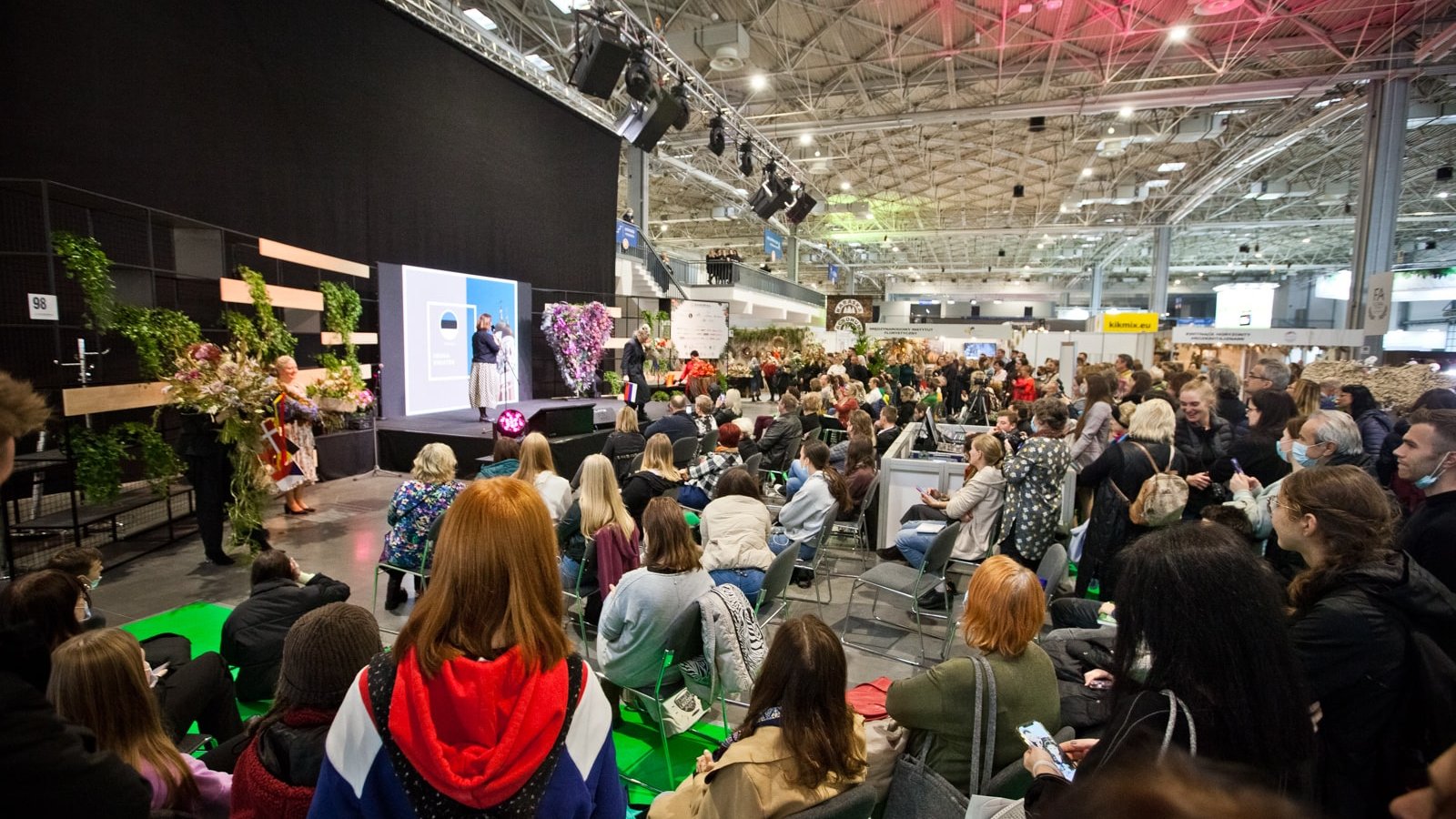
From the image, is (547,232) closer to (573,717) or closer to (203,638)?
(203,638)

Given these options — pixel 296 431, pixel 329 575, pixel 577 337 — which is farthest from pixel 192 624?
pixel 577 337

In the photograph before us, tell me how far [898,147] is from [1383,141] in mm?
9052

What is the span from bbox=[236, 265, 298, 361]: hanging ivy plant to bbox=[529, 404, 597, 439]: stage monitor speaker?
253 centimetres

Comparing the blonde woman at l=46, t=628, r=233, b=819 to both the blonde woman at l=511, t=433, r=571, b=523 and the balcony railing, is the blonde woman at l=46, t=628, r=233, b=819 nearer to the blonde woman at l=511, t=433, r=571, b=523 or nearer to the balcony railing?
the blonde woman at l=511, t=433, r=571, b=523

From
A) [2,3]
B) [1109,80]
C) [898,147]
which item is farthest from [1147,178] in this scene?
[2,3]

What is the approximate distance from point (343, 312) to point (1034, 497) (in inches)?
288

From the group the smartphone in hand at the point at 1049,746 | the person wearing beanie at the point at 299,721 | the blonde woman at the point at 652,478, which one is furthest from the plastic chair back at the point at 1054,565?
the person wearing beanie at the point at 299,721

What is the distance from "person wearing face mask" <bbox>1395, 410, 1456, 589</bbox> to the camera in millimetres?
2051

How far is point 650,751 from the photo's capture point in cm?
285

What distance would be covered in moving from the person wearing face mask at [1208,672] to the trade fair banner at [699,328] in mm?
13063

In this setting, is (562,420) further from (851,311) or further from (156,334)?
(851,311)

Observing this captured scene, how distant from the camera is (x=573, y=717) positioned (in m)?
1.14

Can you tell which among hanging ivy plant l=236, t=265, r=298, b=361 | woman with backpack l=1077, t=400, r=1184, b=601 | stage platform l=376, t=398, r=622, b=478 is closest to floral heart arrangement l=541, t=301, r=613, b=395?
stage platform l=376, t=398, r=622, b=478

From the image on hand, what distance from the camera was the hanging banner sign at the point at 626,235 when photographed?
551 inches
